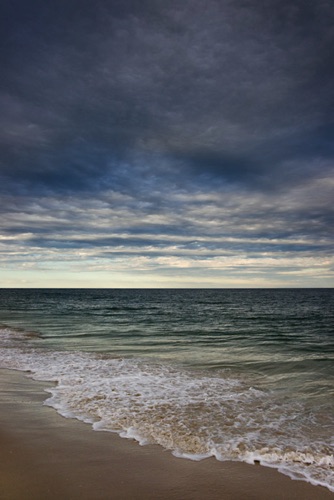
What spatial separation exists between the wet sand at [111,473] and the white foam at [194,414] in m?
0.34

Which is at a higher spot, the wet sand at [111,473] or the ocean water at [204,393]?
the wet sand at [111,473]

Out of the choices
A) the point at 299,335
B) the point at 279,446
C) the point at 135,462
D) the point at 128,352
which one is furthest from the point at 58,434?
the point at 299,335

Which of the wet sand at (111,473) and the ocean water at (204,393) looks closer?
the wet sand at (111,473)

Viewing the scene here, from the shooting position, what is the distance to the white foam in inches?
238

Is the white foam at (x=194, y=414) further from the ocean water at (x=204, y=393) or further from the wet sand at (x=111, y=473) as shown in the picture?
the wet sand at (x=111, y=473)

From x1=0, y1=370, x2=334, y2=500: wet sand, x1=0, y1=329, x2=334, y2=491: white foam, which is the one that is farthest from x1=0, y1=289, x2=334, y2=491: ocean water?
x1=0, y1=370, x2=334, y2=500: wet sand

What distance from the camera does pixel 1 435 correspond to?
6.50m

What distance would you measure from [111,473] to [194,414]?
3181 millimetres

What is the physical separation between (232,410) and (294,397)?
2.32 meters

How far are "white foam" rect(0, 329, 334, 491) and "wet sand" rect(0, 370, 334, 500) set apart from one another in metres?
0.34

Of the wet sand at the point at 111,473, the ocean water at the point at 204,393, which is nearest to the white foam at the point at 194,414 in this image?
the ocean water at the point at 204,393

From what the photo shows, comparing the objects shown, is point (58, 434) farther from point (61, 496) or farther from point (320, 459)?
point (320, 459)

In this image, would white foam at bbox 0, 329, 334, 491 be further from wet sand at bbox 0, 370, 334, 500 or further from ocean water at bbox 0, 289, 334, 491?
wet sand at bbox 0, 370, 334, 500

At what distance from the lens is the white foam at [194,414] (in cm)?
604
